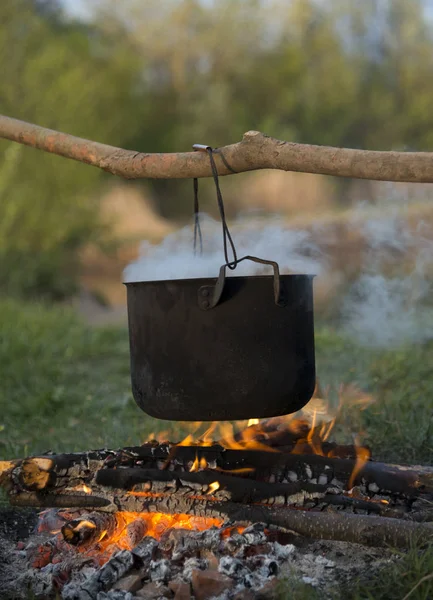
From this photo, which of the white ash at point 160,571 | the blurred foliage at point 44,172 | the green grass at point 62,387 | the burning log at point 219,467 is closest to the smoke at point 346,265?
A: the burning log at point 219,467

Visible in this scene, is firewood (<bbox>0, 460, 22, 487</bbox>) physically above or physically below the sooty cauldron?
below

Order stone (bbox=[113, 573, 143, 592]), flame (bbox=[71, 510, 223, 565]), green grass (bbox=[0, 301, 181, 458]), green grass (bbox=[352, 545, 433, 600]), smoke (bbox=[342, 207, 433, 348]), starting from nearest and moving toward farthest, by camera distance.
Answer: green grass (bbox=[352, 545, 433, 600]), stone (bbox=[113, 573, 143, 592]), flame (bbox=[71, 510, 223, 565]), green grass (bbox=[0, 301, 181, 458]), smoke (bbox=[342, 207, 433, 348])

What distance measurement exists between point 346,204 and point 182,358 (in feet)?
61.5

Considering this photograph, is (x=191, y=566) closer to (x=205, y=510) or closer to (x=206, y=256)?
(x=205, y=510)

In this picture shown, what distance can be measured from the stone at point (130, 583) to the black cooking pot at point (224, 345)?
0.43 metres

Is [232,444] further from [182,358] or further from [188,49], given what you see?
[188,49]

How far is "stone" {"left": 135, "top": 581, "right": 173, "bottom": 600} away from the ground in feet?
1.01

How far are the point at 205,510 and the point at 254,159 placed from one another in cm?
104

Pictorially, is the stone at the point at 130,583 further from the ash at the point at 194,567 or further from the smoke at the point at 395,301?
the smoke at the point at 395,301

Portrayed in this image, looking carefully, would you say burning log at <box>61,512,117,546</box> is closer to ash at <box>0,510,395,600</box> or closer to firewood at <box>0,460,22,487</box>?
ash at <box>0,510,395,600</box>

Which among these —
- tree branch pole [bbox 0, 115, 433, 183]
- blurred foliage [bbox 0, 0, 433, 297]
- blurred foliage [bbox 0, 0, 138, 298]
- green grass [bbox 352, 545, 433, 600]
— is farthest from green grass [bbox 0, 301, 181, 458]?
blurred foliage [bbox 0, 0, 433, 297]

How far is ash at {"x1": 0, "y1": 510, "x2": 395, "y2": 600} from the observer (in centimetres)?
179

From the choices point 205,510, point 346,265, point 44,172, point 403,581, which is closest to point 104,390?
point 205,510

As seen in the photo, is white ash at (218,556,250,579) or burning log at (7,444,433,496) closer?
white ash at (218,556,250,579)
